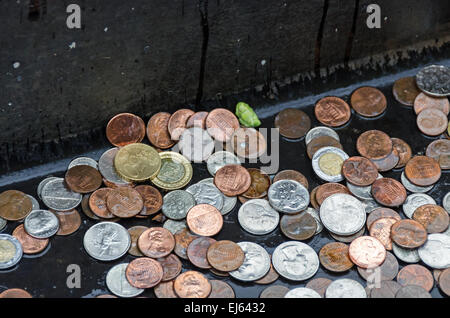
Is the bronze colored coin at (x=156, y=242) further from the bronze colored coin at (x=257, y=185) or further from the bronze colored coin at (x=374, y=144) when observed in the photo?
the bronze colored coin at (x=374, y=144)

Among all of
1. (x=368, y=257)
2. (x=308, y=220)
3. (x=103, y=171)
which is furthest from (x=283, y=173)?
(x=103, y=171)

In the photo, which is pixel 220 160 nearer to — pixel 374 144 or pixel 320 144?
pixel 320 144

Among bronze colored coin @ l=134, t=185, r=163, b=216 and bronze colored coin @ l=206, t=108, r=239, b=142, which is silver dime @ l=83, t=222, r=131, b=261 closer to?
bronze colored coin @ l=134, t=185, r=163, b=216

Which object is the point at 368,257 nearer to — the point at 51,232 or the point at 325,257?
the point at 325,257

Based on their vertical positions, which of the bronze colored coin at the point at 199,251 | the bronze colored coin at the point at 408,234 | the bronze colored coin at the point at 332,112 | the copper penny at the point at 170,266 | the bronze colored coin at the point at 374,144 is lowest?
the copper penny at the point at 170,266

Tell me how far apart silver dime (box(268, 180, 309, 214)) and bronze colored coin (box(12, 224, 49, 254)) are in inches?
32.1

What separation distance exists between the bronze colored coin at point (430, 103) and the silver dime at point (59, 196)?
1392mm

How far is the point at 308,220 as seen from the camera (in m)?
2.89

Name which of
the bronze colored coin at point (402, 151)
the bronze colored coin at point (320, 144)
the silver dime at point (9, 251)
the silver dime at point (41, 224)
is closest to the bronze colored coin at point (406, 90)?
the bronze colored coin at point (402, 151)

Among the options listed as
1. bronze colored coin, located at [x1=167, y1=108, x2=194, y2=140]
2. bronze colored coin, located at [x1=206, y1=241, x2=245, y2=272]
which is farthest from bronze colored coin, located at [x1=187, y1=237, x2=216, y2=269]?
bronze colored coin, located at [x1=167, y1=108, x2=194, y2=140]

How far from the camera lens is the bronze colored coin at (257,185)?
9.72ft

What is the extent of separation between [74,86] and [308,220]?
3.26 ft

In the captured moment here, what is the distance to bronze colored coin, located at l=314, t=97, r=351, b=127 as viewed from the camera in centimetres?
322

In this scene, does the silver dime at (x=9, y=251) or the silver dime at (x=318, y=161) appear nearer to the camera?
the silver dime at (x=9, y=251)
